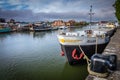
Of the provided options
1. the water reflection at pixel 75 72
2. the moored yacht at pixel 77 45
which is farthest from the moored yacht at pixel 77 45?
the water reflection at pixel 75 72

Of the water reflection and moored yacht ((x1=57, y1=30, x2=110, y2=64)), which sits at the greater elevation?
moored yacht ((x1=57, y1=30, x2=110, y2=64))

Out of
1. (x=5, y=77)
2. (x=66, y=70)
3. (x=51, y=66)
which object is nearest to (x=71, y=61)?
(x=66, y=70)

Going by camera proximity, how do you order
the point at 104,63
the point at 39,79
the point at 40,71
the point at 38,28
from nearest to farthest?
the point at 104,63 < the point at 39,79 < the point at 40,71 < the point at 38,28

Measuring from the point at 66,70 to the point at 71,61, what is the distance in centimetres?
97

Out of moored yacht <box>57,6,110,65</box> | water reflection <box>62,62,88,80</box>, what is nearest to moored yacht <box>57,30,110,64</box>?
moored yacht <box>57,6,110,65</box>

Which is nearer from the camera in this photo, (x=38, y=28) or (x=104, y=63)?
(x=104, y=63)

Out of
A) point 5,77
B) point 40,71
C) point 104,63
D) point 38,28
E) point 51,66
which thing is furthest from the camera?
point 38,28

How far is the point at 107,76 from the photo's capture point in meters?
6.71

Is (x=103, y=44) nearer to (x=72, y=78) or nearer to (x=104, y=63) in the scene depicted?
(x=72, y=78)

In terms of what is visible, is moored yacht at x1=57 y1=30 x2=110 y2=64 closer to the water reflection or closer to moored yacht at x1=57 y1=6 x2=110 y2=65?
moored yacht at x1=57 y1=6 x2=110 y2=65

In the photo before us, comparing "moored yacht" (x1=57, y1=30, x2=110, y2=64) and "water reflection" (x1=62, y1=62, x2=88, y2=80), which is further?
"moored yacht" (x1=57, y1=30, x2=110, y2=64)

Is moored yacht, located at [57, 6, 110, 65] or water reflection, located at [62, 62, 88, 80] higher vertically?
moored yacht, located at [57, 6, 110, 65]

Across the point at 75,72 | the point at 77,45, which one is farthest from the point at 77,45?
the point at 75,72

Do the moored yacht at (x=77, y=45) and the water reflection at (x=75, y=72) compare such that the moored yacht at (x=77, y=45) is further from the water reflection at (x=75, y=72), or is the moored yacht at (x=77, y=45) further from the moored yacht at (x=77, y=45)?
the water reflection at (x=75, y=72)
